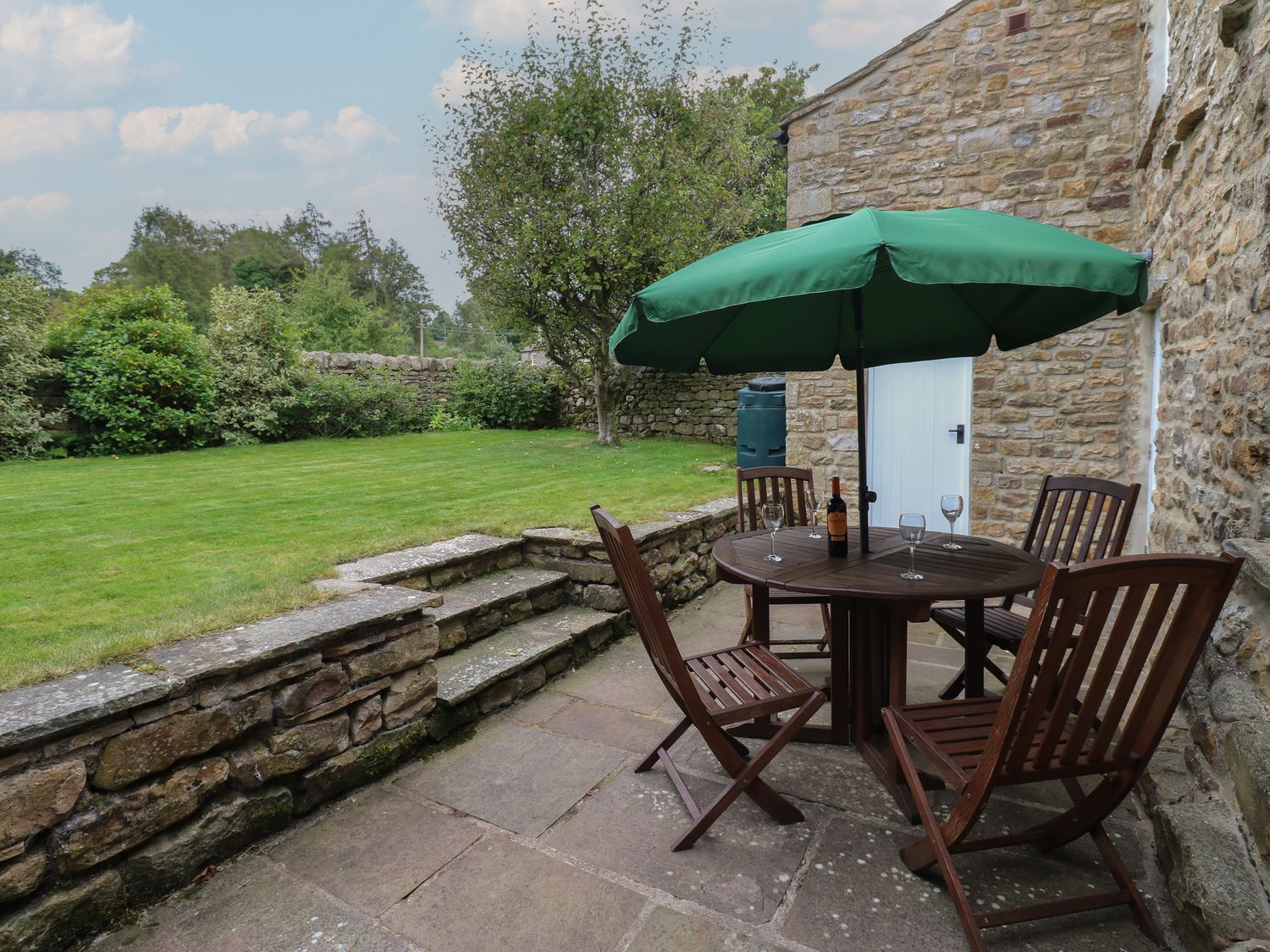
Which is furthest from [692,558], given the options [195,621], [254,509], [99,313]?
[99,313]

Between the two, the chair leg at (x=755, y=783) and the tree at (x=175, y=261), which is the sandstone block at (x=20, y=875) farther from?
the tree at (x=175, y=261)

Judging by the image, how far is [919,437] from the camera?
19.7 feet

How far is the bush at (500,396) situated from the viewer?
1349cm

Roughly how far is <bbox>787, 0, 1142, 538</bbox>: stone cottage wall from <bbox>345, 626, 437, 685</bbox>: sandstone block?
5.04 metres

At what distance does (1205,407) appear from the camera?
2895mm

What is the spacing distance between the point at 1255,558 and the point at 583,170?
10.1 meters

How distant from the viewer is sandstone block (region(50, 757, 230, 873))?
1.67 meters

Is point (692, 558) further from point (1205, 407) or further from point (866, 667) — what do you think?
point (1205, 407)

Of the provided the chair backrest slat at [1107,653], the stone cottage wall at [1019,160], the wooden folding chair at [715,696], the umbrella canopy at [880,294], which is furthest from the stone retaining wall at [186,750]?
the stone cottage wall at [1019,160]

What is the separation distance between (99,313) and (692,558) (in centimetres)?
1003

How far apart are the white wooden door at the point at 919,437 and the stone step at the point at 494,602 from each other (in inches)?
140

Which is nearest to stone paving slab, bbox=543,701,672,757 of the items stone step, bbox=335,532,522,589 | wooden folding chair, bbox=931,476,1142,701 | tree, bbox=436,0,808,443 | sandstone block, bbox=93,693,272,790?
stone step, bbox=335,532,522,589

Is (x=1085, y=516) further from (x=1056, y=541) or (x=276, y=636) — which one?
(x=276, y=636)

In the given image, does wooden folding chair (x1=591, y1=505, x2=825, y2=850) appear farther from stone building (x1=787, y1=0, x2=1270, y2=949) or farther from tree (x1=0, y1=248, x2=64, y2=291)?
tree (x1=0, y1=248, x2=64, y2=291)
